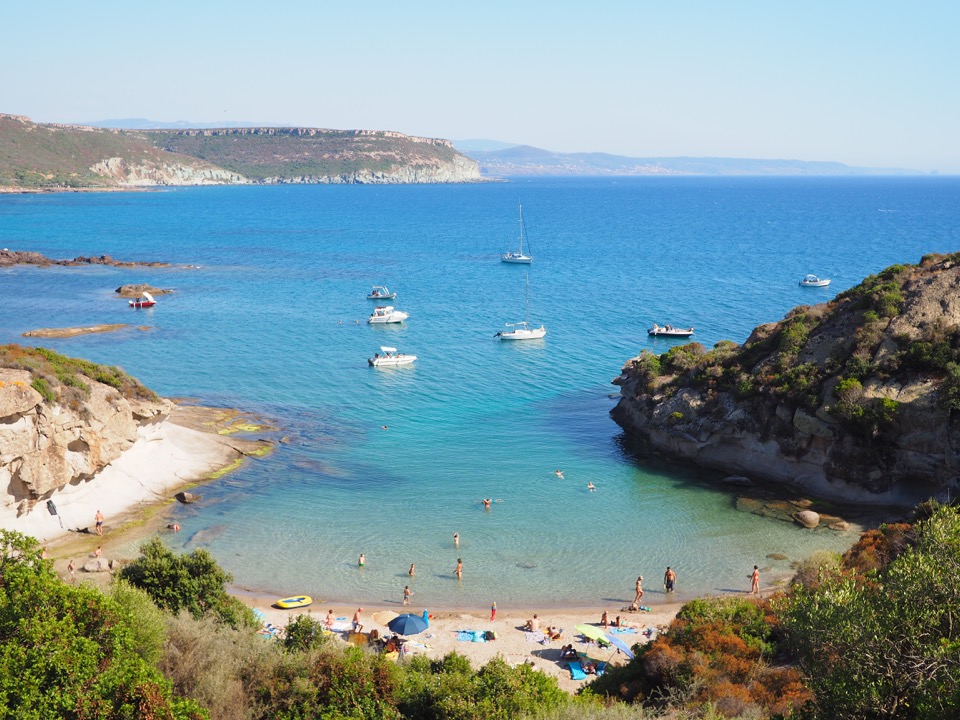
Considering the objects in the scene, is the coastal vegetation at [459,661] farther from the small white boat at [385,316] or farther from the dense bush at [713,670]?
the small white boat at [385,316]

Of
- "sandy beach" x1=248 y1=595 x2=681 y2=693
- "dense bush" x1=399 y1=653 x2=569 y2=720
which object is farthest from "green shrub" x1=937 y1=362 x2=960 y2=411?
"dense bush" x1=399 y1=653 x2=569 y2=720

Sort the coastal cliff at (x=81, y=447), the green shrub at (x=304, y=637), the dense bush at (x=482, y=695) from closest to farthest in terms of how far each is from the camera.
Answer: the dense bush at (x=482, y=695) → the green shrub at (x=304, y=637) → the coastal cliff at (x=81, y=447)

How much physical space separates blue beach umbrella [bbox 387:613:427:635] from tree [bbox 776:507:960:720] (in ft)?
48.1

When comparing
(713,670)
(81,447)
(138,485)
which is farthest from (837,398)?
(81,447)

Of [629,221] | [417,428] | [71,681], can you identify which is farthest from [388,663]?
[629,221]

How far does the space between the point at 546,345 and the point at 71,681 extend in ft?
175

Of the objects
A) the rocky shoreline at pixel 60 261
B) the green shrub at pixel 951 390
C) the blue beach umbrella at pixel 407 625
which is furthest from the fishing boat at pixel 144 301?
the green shrub at pixel 951 390

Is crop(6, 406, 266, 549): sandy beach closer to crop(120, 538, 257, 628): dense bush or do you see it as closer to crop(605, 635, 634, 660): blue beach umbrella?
crop(120, 538, 257, 628): dense bush

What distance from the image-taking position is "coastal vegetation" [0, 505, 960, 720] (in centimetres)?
1280

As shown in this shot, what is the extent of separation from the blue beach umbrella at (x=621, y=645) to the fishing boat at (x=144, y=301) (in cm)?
6403

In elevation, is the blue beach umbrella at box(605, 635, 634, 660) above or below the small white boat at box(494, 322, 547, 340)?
below

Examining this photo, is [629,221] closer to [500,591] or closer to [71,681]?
[500,591]

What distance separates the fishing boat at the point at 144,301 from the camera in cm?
7819

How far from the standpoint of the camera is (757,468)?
39406 millimetres
